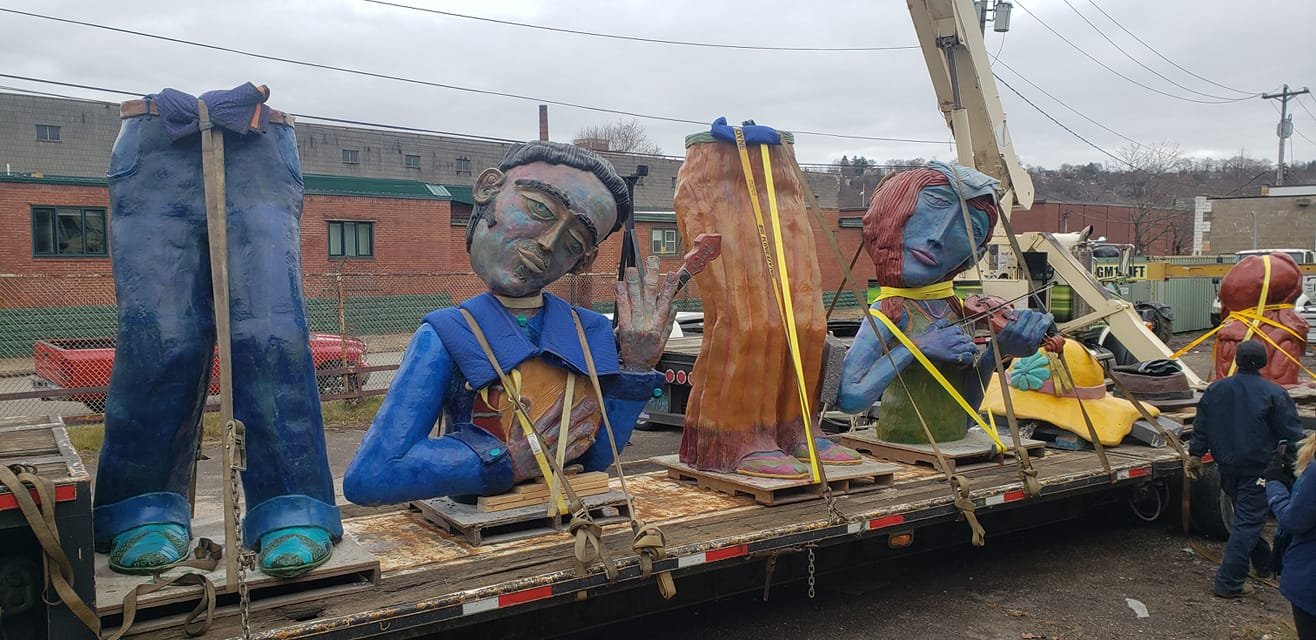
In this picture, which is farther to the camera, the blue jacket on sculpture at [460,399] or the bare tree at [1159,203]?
the bare tree at [1159,203]

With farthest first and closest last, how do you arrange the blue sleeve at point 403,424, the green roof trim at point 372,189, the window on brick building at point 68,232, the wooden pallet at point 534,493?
1. the green roof trim at point 372,189
2. the window on brick building at point 68,232
3. the wooden pallet at point 534,493
4. the blue sleeve at point 403,424

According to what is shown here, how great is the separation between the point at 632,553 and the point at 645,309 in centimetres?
115

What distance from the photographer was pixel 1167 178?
4328cm

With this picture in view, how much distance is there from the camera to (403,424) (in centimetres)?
416

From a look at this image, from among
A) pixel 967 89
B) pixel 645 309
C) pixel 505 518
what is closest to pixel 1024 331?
pixel 645 309

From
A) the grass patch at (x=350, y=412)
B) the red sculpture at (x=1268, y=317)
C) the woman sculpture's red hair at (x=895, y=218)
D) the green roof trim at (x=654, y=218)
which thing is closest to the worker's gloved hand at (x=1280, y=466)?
the woman sculpture's red hair at (x=895, y=218)

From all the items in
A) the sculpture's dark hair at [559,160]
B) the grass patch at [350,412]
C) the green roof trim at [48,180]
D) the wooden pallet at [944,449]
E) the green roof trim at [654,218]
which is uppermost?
the green roof trim at [48,180]

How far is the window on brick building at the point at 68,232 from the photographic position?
17.6 m

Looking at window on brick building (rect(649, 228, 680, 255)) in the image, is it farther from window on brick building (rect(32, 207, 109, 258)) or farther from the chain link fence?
window on brick building (rect(32, 207, 109, 258))

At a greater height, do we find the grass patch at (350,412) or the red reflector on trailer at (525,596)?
the red reflector on trailer at (525,596)

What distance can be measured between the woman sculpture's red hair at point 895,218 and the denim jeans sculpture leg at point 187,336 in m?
3.63

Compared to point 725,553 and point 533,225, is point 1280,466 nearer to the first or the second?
point 725,553

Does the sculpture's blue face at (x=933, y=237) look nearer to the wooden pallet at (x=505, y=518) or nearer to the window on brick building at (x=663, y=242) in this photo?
the wooden pallet at (x=505, y=518)

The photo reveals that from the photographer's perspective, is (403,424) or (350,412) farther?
(350,412)
